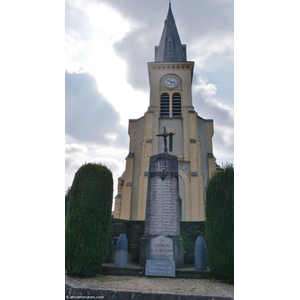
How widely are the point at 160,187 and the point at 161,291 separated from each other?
143 inches

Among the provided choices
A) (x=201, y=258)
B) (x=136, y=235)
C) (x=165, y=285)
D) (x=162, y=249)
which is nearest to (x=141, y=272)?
(x=162, y=249)

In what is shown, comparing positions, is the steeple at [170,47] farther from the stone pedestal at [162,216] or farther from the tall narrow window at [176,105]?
the stone pedestal at [162,216]

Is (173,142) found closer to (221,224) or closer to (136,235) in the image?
(136,235)

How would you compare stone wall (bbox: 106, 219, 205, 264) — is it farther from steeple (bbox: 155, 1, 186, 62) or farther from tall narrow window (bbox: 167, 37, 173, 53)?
tall narrow window (bbox: 167, 37, 173, 53)

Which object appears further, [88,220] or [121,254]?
[121,254]

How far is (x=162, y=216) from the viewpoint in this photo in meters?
7.71

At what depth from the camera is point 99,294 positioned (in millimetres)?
4602

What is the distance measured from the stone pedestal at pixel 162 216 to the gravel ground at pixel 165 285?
3.43ft

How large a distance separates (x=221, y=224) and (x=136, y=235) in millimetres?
3673

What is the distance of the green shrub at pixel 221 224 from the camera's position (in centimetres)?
569

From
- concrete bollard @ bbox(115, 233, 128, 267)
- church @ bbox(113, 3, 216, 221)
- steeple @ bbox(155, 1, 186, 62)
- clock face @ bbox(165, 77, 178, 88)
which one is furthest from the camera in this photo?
steeple @ bbox(155, 1, 186, 62)

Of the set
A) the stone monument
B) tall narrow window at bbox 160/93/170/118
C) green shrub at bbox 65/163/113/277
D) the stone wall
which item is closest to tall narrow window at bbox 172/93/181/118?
tall narrow window at bbox 160/93/170/118

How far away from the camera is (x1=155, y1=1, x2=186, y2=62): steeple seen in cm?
2491

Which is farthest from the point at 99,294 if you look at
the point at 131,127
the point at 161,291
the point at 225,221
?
the point at 131,127
